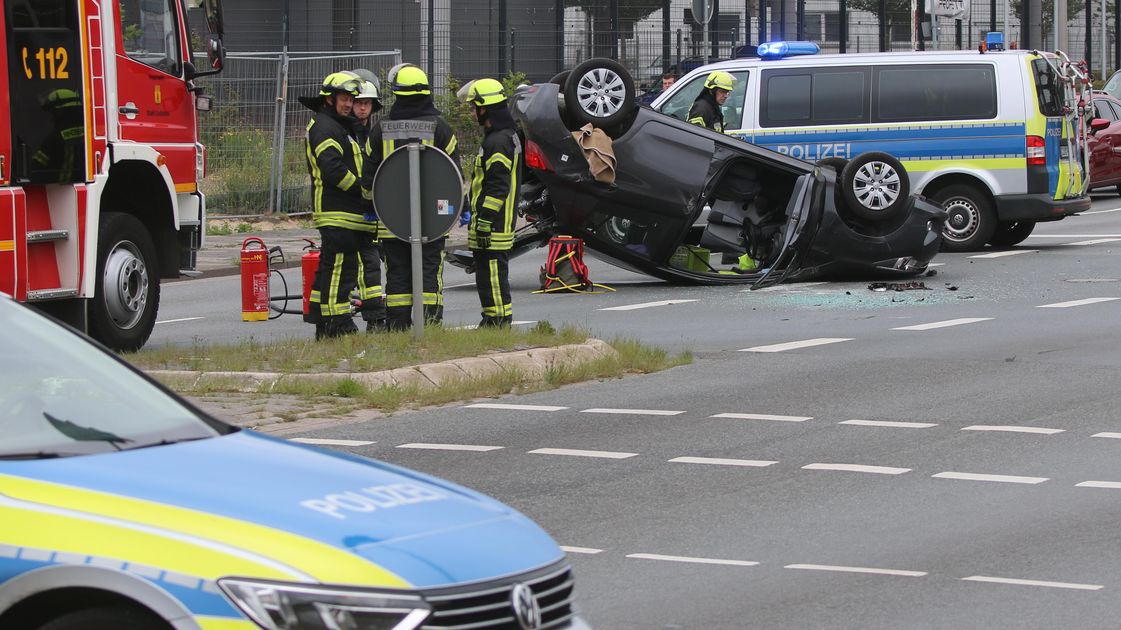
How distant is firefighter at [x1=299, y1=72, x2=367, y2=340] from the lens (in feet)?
39.9

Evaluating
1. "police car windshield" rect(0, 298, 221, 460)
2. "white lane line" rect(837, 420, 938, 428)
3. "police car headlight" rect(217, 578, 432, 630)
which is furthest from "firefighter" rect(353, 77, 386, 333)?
"police car headlight" rect(217, 578, 432, 630)

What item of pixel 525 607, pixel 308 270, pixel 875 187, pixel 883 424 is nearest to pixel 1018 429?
pixel 883 424

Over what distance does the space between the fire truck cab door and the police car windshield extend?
7921 mm

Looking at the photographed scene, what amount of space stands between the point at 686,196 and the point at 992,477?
8476mm

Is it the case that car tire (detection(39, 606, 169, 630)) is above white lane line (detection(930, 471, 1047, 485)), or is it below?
above

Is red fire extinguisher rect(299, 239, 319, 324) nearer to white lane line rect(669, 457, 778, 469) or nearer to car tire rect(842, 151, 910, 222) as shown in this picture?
car tire rect(842, 151, 910, 222)

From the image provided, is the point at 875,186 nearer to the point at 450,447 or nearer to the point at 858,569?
the point at 450,447

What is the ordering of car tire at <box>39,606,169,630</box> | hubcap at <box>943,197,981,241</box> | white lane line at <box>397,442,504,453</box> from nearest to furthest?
car tire at <box>39,606,169,630</box>, white lane line at <box>397,442,504,453</box>, hubcap at <box>943,197,981,241</box>

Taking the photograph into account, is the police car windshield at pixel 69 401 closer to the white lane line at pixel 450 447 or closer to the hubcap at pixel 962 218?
the white lane line at pixel 450 447

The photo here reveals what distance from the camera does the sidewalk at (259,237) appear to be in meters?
20.7

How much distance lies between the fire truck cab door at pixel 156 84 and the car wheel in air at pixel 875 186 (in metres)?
6.32

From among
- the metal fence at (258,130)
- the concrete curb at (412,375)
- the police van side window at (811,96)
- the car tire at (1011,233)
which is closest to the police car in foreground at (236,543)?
the concrete curb at (412,375)

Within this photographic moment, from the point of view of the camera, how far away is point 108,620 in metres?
3.74

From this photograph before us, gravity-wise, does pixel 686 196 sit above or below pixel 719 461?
above
